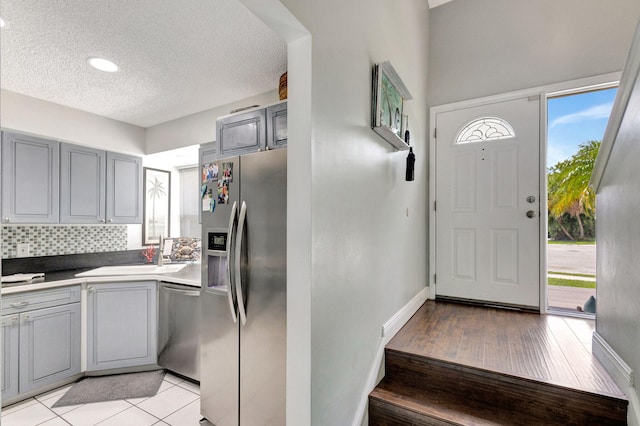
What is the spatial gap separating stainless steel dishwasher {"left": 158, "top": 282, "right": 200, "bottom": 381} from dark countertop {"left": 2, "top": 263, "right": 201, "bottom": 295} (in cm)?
7

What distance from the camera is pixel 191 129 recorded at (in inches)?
144

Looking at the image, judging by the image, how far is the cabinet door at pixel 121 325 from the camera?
2977 mm

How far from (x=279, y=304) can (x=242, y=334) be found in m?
0.40

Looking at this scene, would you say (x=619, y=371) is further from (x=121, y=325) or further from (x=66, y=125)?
(x=66, y=125)

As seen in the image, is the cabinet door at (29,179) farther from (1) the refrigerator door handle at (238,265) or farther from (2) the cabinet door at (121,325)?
(1) the refrigerator door handle at (238,265)

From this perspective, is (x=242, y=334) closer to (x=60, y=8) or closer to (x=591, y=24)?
(x=60, y=8)

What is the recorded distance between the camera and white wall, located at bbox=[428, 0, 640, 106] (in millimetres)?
2865

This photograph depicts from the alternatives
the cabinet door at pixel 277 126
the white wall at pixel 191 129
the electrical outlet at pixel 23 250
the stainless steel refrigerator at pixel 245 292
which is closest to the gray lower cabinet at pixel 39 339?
the electrical outlet at pixel 23 250

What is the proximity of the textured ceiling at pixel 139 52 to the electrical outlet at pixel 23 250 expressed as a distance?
1405 mm

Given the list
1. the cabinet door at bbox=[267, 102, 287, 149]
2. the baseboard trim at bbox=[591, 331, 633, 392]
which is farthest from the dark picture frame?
the baseboard trim at bbox=[591, 331, 633, 392]

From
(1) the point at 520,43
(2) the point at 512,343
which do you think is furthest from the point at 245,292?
(1) the point at 520,43

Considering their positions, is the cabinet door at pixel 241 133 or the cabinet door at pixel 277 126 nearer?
the cabinet door at pixel 277 126

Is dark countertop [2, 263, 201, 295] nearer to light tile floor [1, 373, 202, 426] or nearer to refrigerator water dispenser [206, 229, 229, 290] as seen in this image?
refrigerator water dispenser [206, 229, 229, 290]

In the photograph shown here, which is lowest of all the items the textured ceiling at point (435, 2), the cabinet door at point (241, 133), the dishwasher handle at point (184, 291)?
the dishwasher handle at point (184, 291)
